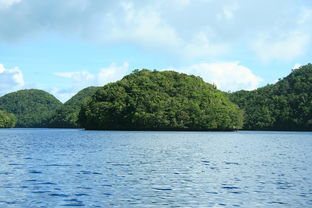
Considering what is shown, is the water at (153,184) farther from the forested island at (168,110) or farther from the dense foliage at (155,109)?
the forested island at (168,110)

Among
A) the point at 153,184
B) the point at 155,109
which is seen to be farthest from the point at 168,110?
the point at 153,184

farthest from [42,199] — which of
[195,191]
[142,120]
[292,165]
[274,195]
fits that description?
[142,120]

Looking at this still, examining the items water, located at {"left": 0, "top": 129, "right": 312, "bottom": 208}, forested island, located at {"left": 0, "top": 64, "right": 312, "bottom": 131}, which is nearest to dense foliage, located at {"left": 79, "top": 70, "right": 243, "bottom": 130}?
forested island, located at {"left": 0, "top": 64, "right": 312, "bottom": 131}

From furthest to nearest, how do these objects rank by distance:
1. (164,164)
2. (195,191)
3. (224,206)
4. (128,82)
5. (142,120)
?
(128,82) < (142,120) < (164,164) < (195,191) < (224,206)

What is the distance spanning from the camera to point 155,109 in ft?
567

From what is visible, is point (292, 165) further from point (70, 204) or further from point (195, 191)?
point (70, 204)

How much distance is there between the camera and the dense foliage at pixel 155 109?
171m

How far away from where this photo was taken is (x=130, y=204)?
21.7 metres

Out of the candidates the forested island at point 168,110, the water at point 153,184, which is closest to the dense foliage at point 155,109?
the forested island at point 168,110

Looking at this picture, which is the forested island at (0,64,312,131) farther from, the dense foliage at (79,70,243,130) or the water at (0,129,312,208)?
the water at (0,129,312,208)

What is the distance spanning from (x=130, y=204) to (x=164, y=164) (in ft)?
61.3

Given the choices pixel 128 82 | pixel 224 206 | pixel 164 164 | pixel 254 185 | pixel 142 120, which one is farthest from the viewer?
pixel 128 82

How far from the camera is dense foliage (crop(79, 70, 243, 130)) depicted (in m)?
171

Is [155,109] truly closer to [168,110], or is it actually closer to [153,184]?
[168,110]
